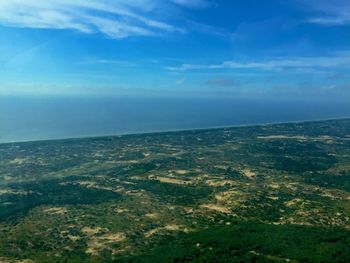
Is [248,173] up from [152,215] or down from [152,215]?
up

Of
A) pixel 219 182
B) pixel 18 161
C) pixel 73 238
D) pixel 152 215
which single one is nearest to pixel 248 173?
pixel 219 182

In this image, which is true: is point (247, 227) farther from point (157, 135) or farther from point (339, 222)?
point (157, 135)

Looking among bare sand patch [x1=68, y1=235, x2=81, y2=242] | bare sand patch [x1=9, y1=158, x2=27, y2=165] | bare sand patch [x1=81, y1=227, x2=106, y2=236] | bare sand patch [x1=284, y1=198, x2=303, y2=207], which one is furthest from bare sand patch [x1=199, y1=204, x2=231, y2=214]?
bare sand patch [x1=9, y1=158, x2=27, y2=165]

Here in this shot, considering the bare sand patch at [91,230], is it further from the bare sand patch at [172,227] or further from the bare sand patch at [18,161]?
the bare sand patch at [18,161]

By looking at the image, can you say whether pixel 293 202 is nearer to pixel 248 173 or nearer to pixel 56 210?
pixel 248 173

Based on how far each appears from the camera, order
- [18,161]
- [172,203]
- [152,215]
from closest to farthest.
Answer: [152,215] < [172,203] < [18,161]

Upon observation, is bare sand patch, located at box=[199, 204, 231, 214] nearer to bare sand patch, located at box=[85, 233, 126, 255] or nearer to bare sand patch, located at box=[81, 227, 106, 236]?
bare sand patch, located at box=[85, 233, 126, 255]

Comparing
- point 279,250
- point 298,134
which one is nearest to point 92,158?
point 279,250

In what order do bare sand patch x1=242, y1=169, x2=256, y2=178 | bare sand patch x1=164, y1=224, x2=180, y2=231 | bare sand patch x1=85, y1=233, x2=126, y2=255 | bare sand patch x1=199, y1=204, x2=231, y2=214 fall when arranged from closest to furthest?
1. bare sand patch x1=85, y1=233, x2=126, y2=255
2. bare sand patch x1=164, y1=224, x2=180, y2=231
3. bare sand patch x1=199, y1=204, x2=231, y2=214
4. bare sand patch x1=242, y1=169, x2=256, y2=178

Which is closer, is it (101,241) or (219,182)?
(101,241)

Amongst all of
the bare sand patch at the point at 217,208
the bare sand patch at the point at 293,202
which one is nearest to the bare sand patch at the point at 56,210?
the bare sand patch at the point at 217,208

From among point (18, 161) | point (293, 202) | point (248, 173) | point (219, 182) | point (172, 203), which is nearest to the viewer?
point (172, 203)
